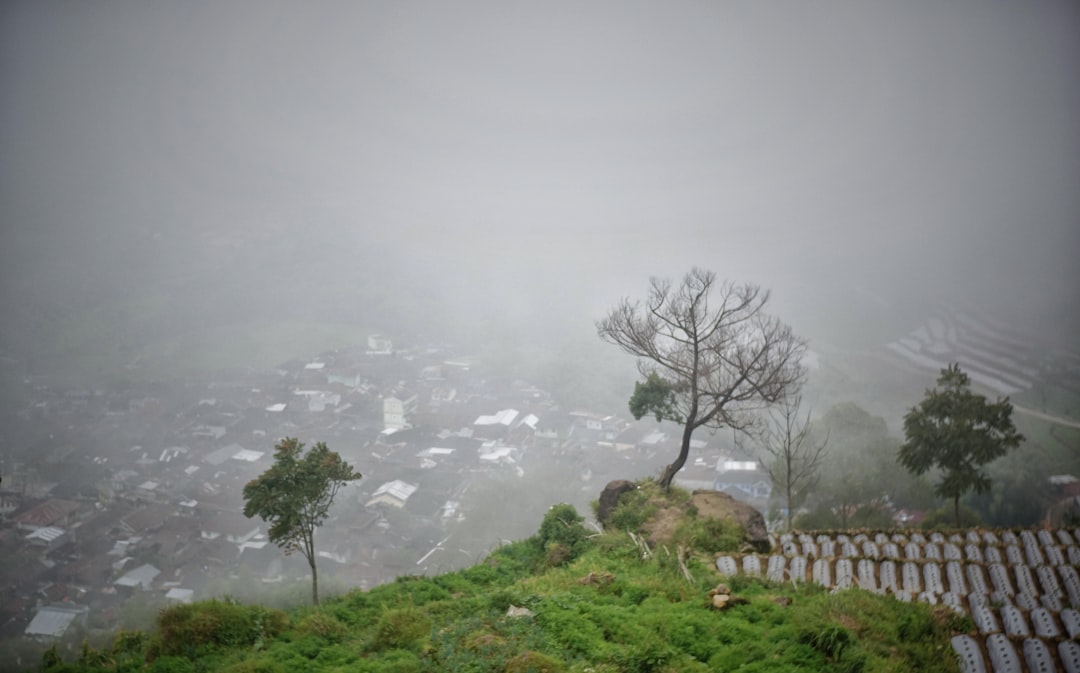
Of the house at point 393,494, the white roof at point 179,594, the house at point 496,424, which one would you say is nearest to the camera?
the white roof at point 179,594

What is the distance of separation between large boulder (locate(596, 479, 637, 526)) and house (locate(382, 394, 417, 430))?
2115 cm

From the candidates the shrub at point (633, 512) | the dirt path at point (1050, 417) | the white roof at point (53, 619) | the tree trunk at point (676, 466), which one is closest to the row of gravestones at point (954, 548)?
the shrub at point (633, 512)

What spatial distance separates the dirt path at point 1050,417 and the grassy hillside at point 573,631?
2841cm

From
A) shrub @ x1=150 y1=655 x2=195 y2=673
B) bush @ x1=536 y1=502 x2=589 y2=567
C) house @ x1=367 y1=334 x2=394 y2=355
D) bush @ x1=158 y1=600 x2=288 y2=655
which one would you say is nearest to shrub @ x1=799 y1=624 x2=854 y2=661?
bush @ x1=536 y1=502 x2=589 y2=567

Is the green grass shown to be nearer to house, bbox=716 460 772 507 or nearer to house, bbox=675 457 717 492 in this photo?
house, bbox=675 457 717 492

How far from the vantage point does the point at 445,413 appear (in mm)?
34719

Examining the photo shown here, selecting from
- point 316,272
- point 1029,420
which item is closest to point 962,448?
point 1029,420

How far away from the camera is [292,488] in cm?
1138

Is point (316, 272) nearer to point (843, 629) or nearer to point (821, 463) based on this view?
point (821, 463)

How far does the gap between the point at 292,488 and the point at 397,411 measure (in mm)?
23244

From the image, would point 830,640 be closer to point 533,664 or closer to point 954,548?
point 533,664

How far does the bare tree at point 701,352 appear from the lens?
542 inches

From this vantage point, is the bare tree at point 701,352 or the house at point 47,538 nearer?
the bare tree at point 701,352

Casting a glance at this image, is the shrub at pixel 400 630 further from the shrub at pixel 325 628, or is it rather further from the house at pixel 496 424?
the house at pixel 496 424
